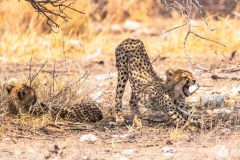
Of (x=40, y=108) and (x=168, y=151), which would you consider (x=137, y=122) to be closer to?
(x=40, y=108)

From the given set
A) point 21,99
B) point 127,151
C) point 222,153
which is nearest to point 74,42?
point 21,99

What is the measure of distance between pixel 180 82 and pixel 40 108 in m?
1.36

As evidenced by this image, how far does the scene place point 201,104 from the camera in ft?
28.4

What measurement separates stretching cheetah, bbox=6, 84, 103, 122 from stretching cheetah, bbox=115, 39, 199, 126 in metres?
0.31

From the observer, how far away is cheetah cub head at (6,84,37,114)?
310 inches

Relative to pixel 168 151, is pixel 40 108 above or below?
above

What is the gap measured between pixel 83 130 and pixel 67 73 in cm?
313

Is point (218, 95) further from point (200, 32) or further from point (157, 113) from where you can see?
point (200, 32)

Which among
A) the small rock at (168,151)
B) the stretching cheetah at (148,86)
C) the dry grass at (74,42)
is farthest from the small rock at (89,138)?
the dry grass at (74,42)

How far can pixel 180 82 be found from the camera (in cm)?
796

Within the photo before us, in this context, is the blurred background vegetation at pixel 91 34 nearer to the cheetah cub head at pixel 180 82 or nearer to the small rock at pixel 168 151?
the cheetah cub head at pixel 180 82

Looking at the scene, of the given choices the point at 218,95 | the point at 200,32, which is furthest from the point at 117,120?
the point at 200,32

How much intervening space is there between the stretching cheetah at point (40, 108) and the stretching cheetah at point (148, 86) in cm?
31

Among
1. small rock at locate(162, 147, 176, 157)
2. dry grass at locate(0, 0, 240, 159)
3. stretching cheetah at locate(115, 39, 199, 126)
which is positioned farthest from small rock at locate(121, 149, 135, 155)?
dry grass at locate(0, 0, 240, 159)
